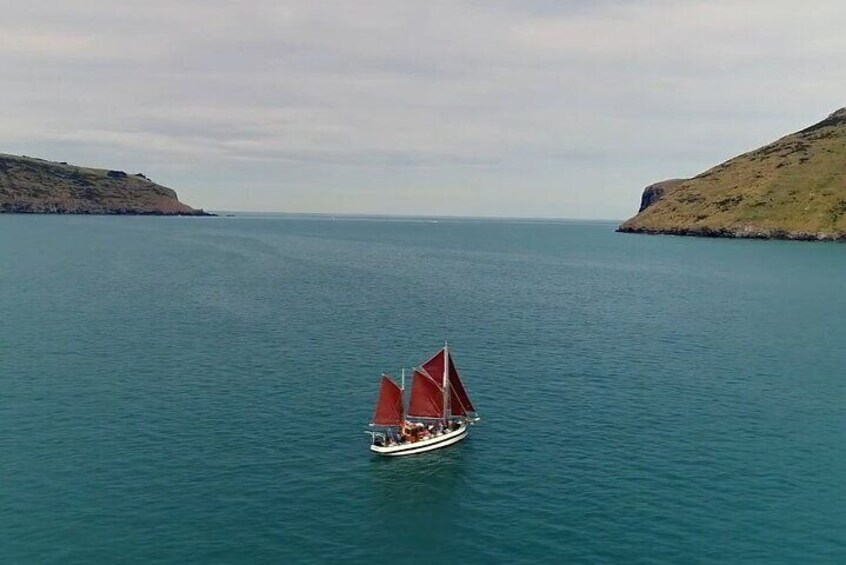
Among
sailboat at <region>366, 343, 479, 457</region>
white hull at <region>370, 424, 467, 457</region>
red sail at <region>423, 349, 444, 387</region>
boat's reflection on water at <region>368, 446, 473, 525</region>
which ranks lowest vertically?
boat's reflection on water at <region>368, 446, 473, 525</region>

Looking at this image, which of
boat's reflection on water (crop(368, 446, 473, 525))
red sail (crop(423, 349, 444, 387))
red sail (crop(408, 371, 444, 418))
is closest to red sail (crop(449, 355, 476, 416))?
red sail (crop(423, 349, 444, 387))

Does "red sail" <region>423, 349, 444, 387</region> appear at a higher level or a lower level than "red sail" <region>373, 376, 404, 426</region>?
higher

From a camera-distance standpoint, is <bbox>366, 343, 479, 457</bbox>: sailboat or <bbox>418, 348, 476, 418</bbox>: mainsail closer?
<bbox>366, 343, 479, 457</bbox>: sailboat

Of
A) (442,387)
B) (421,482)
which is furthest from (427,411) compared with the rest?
(421,482)

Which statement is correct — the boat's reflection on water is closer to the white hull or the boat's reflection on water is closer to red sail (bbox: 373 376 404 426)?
the white hull

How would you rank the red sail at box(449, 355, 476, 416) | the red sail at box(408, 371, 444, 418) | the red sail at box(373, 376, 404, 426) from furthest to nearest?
the red sail at box(408, 371, 444, 418) → the red sail at box(449, 355, 476, 416) → the red sail at box(373, 376, 404, 426)

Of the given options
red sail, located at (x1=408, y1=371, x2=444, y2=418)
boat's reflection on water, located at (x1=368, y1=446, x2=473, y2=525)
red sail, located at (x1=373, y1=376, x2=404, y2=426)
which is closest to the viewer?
boat's reflection on water, located at (x1=368, y1=446, x2=473, y2=525)

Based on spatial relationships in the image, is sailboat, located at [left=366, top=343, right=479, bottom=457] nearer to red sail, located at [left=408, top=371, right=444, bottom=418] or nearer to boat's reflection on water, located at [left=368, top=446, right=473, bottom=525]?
red sail, located at [left=408, top=371, right=444, bottom=418]

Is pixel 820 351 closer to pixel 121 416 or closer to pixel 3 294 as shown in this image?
pixel 121 416
